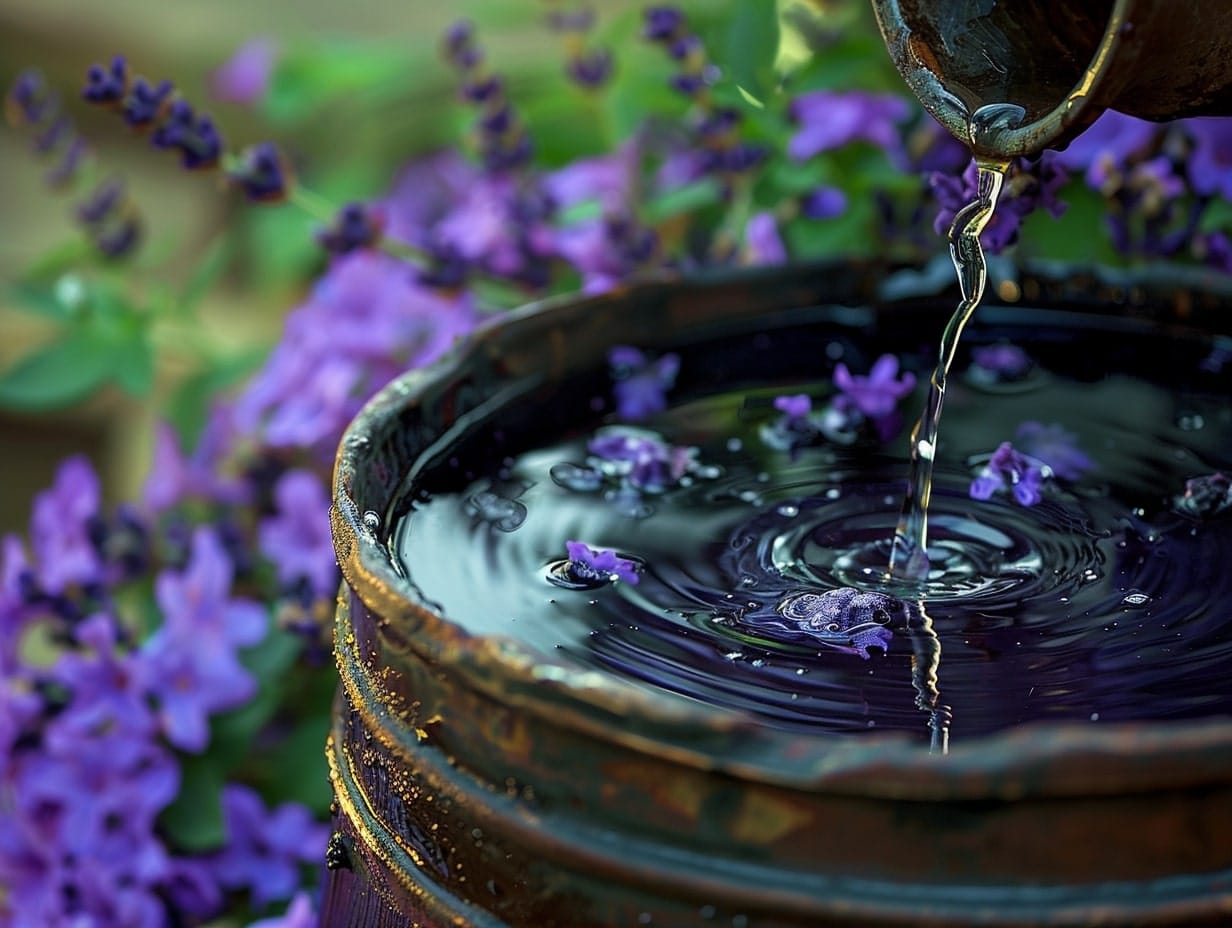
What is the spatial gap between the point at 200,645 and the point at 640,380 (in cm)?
54

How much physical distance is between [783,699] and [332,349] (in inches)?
40.7

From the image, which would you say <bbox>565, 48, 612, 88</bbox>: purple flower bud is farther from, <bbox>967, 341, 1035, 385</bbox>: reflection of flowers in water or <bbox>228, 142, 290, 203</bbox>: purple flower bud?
<bbox>967, 341, 1035, 385</bbox>: reflection of flowers in water

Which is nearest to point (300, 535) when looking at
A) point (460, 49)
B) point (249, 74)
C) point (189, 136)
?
point (189, 136)

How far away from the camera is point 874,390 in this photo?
3.84 feet

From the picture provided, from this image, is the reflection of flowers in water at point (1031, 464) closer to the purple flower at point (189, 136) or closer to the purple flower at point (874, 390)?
the purple flower at point (874, 390)

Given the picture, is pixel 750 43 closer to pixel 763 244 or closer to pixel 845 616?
pixel 763 244

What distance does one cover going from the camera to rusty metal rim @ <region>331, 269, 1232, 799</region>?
57cm

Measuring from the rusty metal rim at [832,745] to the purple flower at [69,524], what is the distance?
96 cm

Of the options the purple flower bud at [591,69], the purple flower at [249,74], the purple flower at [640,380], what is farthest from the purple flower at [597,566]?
the purple flower at [249,74]

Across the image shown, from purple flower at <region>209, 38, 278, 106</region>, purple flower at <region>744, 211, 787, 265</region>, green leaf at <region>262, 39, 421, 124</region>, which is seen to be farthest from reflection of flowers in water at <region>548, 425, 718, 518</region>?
purple flower at <region>209, 38, 278, 106</region>

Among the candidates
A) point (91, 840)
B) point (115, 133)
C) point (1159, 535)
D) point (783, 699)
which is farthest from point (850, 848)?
point (115, 133)

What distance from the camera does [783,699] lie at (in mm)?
796

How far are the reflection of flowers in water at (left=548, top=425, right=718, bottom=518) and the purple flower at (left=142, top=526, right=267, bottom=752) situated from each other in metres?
0.52

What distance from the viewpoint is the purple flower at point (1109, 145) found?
143 centimetres
